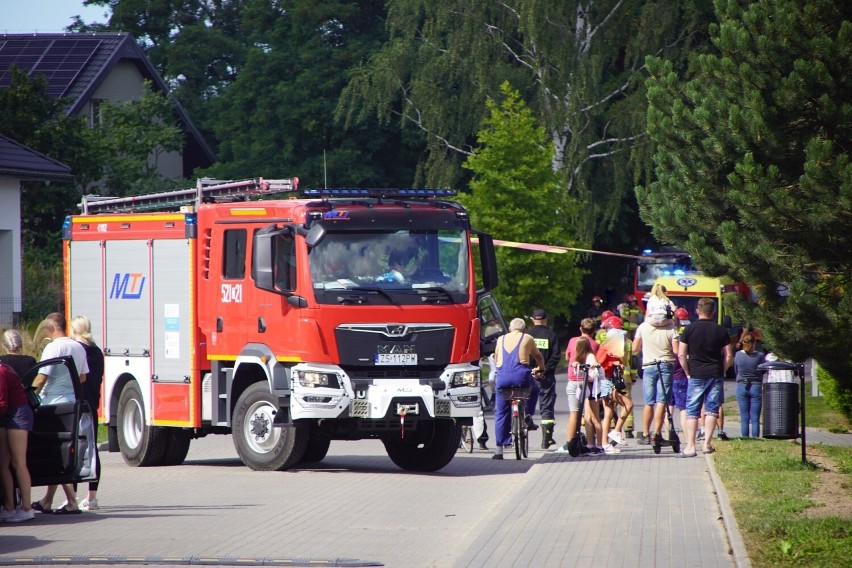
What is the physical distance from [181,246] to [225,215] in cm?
79

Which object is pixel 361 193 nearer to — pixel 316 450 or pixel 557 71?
pixel 316 450

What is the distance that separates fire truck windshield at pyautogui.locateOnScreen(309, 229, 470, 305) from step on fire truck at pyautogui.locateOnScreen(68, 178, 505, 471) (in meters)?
0.01

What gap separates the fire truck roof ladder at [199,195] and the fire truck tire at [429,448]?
3.30 meters

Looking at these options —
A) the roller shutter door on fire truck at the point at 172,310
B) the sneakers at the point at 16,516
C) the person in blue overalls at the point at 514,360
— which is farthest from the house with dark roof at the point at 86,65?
the sneakers at the point at 16,516

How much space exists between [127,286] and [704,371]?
22.6 feet

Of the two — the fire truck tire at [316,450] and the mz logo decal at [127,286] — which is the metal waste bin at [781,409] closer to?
the fire truck tire at [316,450]

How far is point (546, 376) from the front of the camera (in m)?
18.7

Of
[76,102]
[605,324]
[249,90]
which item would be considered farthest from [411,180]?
[605,324]

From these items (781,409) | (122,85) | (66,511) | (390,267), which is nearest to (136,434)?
(390,267)

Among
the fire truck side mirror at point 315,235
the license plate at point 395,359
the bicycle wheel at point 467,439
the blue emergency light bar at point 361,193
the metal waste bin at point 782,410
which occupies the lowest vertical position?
the bicycle wheel at point 467,439

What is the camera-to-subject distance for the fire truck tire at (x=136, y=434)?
56.4 ft

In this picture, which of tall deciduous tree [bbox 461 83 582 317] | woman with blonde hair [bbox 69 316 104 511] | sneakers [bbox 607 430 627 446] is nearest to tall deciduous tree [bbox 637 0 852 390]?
Answer: sneakers [bbox 607 430 627 446]

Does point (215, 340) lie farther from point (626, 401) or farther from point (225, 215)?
point (626, 401)

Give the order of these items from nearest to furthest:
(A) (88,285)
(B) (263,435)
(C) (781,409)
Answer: (C) (781,409), (B) (263,435), (A) (88,285)
